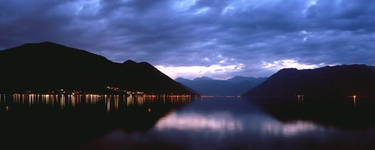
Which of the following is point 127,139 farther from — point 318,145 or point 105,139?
point 318,145

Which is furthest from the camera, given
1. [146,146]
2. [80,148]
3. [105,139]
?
[105,139]

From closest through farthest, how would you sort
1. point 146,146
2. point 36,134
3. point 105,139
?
1. point 146,146
2. point 105,139
3. point 36,134

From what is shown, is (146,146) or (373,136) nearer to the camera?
(146,146)

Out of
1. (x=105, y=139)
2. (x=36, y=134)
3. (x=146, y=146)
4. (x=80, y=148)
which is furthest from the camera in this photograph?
(x=36, y=134)

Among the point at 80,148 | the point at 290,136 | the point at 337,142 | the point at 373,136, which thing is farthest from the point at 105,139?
the point at 373,136

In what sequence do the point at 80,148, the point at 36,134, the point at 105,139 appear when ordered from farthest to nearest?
the point at 36,134 → the point at 105,139 → the point at 80,148

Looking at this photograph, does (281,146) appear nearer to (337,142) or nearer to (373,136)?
(337,142)

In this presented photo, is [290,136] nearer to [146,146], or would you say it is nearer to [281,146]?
[281,146]

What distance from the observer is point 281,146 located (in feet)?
80.1

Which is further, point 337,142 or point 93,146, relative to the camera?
point 337,142

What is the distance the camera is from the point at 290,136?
30.3m

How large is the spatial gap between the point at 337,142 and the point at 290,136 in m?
4.99

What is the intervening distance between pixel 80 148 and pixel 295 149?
18.2 metres

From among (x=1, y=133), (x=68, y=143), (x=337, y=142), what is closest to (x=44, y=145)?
(x=68, y=143)
